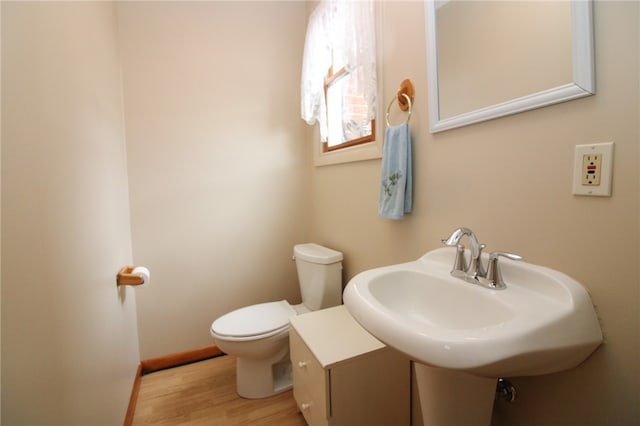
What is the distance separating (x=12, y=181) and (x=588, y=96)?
4.29 ft

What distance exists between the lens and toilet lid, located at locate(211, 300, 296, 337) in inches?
57.7

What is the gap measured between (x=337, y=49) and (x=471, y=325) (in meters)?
1.43

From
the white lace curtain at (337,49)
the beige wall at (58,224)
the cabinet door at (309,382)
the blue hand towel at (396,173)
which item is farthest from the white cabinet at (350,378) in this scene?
the white lace curtain at (337,49)

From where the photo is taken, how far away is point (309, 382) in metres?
1.18

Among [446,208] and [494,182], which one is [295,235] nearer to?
[446,208]

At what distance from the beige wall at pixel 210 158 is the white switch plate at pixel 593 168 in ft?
5.52

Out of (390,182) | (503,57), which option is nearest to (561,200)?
(503,57)

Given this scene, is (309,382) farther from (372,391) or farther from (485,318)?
(485,318)

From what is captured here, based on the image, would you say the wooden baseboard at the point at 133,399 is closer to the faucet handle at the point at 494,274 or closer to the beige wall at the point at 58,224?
the beige wall at the point at 58,224

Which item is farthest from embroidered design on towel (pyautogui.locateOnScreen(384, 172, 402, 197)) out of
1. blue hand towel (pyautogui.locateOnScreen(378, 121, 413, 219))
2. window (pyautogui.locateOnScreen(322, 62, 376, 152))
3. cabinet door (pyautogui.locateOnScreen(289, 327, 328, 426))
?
cabinet door (pyautogui.locateOnScreen(289, 327, 328, 426))

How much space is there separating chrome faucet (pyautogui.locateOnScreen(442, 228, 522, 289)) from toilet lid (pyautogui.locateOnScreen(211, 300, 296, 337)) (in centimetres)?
101

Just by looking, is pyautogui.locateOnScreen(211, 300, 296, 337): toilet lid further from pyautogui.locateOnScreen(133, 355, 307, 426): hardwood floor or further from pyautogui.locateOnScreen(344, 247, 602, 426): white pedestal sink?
pyautogui.locateOnScreen(344, 247, 602, 426): white pedestal sink

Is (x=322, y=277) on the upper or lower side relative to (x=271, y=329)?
upper

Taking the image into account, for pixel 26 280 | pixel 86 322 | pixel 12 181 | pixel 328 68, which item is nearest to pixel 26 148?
pixel 12 181
